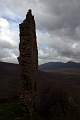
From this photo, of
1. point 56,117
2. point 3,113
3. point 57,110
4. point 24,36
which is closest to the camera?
point 3,113

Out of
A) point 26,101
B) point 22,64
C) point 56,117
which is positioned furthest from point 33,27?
point 56,117

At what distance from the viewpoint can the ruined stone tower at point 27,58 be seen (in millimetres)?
22797

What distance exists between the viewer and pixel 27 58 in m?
23.1

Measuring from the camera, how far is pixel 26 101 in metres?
22.8

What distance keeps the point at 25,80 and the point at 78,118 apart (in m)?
7.50

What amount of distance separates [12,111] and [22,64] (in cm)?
409

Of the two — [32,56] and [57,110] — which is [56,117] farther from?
[32,56]

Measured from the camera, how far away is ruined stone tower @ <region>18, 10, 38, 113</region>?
898 inches

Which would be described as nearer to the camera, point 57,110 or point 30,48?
point 30,48

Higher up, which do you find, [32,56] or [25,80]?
[32,56]

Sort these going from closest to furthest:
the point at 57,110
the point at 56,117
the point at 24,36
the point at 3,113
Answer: the point at 3,113 < the point at 24,36 < the point at 56,117 < the point at 57,110

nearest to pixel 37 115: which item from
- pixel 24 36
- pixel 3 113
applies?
pixel 3 113

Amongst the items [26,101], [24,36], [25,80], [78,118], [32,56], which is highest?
[24,36]

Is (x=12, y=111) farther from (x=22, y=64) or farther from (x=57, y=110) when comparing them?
(x=57, y=110)
